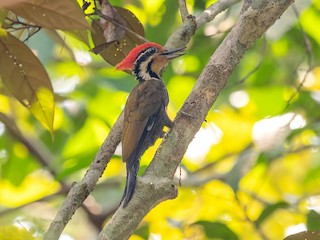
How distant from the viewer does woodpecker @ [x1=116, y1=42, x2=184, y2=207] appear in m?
3.28

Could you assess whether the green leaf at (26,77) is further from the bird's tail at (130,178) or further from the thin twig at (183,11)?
the thin twig at (183,11)

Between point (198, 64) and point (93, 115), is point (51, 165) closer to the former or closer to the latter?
point (93, 115)

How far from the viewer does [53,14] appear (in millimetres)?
2203

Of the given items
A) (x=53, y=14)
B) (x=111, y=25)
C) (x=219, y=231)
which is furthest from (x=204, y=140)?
(x=53, y=14)

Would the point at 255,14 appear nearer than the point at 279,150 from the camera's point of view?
Yes

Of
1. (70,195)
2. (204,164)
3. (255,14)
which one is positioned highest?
(204,164)

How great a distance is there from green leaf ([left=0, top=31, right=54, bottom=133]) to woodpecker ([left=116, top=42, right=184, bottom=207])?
1.77ft

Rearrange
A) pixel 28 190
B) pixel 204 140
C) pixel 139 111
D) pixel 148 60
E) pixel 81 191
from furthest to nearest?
1. pixel 28 190
2. pixel 204 140
3. pixel 148 60
4. pixel 139 111
5. pixel 81 191

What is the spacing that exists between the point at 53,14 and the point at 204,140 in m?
3.05

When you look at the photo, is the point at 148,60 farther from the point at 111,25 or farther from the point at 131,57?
the point at 111,25

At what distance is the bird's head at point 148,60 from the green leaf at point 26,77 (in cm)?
75

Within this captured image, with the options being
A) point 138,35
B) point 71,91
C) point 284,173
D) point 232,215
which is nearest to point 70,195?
point 138,35

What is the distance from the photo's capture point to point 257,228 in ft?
13.8

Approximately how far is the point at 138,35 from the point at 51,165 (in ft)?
6.28
